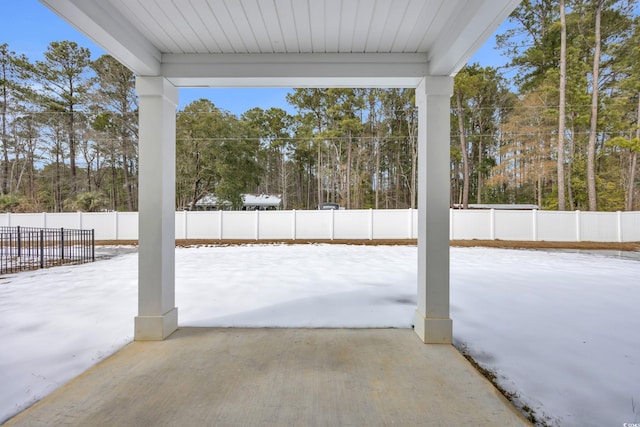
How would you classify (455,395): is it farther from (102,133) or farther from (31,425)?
(102,133)

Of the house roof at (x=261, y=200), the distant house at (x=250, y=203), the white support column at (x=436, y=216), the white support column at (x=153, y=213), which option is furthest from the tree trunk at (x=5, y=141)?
the white support column at (x=436, y=216)

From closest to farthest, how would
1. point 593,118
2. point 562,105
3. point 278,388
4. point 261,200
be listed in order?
point 278,388
point 562,105
point 593,118
point 261,200

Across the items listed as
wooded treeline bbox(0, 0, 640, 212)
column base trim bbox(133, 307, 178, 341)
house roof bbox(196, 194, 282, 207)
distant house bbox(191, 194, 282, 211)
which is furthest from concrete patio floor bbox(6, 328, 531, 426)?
house roof bbox(196, 194, 282, 207)

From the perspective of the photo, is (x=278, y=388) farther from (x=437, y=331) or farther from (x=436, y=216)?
(x=436, y=216)

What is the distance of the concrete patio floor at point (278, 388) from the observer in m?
1.78

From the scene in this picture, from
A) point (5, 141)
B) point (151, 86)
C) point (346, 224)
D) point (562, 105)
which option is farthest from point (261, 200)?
point (151, 86)

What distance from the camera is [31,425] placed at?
1706mm

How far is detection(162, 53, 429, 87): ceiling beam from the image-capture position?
291 cm

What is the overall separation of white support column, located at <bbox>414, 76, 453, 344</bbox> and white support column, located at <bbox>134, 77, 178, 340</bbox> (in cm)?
248

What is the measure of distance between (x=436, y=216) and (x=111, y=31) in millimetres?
2994

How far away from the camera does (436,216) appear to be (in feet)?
9.49

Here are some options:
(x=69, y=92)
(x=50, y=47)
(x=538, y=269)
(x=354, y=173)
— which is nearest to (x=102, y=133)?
(x=69, y=92)

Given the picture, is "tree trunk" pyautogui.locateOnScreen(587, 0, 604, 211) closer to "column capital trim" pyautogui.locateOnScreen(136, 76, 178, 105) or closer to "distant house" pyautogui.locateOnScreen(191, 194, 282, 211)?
"column capital trim" pyautogui.locateOnScreen(136, 76, 178, 105)

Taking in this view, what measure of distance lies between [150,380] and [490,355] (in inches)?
108
